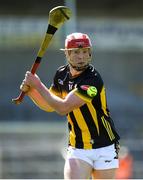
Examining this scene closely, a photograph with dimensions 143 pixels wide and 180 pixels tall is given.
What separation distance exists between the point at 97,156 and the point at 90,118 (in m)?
0.32

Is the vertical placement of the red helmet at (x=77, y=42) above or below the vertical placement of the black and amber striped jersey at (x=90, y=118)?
above

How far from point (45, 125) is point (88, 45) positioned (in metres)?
10.3

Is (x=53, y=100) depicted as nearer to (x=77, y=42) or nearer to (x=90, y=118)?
(x=90, y=118)

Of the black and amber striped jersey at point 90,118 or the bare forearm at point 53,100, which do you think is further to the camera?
the black and amber striped jersey at point 90,118

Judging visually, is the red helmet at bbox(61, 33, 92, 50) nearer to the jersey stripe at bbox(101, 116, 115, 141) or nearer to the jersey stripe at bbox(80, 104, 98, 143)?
the jersey stripe at bbox(80, 104, 98, 143)

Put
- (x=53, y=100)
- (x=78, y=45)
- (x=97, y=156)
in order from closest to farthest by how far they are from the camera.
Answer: (x=53, y=100) < (x=78, y=45) < (x=97, y=156)

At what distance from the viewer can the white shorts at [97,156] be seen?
5.46m

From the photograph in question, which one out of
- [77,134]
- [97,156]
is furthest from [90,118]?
[97,156]

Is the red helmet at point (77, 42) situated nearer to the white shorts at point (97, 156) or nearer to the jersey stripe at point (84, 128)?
the jersey stripe at point (84, 128)

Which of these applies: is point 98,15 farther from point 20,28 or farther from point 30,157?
point 30,157

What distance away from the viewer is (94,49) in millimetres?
18375

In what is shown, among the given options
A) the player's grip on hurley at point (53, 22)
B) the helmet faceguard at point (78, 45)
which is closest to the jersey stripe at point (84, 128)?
the helmet faceguard at point (78, 45)

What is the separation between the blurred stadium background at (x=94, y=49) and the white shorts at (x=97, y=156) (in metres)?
8.75

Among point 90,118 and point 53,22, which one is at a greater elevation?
point 53,22
